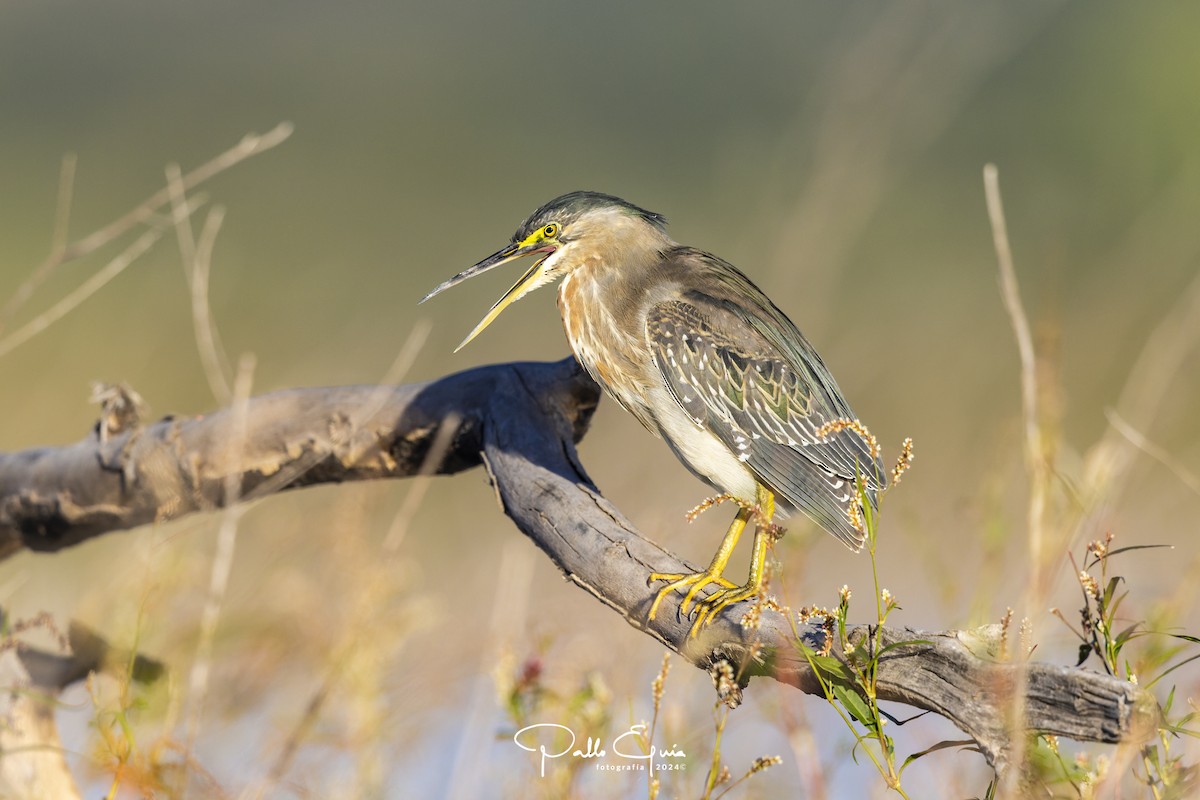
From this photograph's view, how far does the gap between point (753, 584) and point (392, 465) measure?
86 centimetres

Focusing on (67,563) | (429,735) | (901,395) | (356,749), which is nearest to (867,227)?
(901,395)

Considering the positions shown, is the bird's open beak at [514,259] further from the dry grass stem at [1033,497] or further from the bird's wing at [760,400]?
the dry grass stem at [1033,497]

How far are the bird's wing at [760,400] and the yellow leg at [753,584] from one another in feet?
0.14

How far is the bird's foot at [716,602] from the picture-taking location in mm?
1828

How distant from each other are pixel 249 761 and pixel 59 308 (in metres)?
1.03

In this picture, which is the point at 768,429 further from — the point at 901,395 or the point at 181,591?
the point at 901,395

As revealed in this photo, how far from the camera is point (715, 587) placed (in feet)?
7.36

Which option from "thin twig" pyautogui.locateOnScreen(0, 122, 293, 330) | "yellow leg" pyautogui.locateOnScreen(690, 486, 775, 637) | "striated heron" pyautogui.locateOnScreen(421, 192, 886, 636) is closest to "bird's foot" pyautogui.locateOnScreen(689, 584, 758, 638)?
"yellow leg" pyautogui.locateOnScreen(690, 486, 775, 637)

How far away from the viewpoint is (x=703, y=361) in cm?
260

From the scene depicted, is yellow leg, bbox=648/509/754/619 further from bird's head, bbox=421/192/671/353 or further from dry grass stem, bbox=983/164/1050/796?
bird's head, bbox=421/192/671/353

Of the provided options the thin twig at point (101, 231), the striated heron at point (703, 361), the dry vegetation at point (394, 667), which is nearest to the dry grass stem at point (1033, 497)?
the dry vegetation at point (394, 667)

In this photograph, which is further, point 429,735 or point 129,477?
point 429,735

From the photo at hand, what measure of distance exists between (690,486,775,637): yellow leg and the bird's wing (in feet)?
0.14

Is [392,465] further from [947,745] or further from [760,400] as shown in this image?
[947,745]
